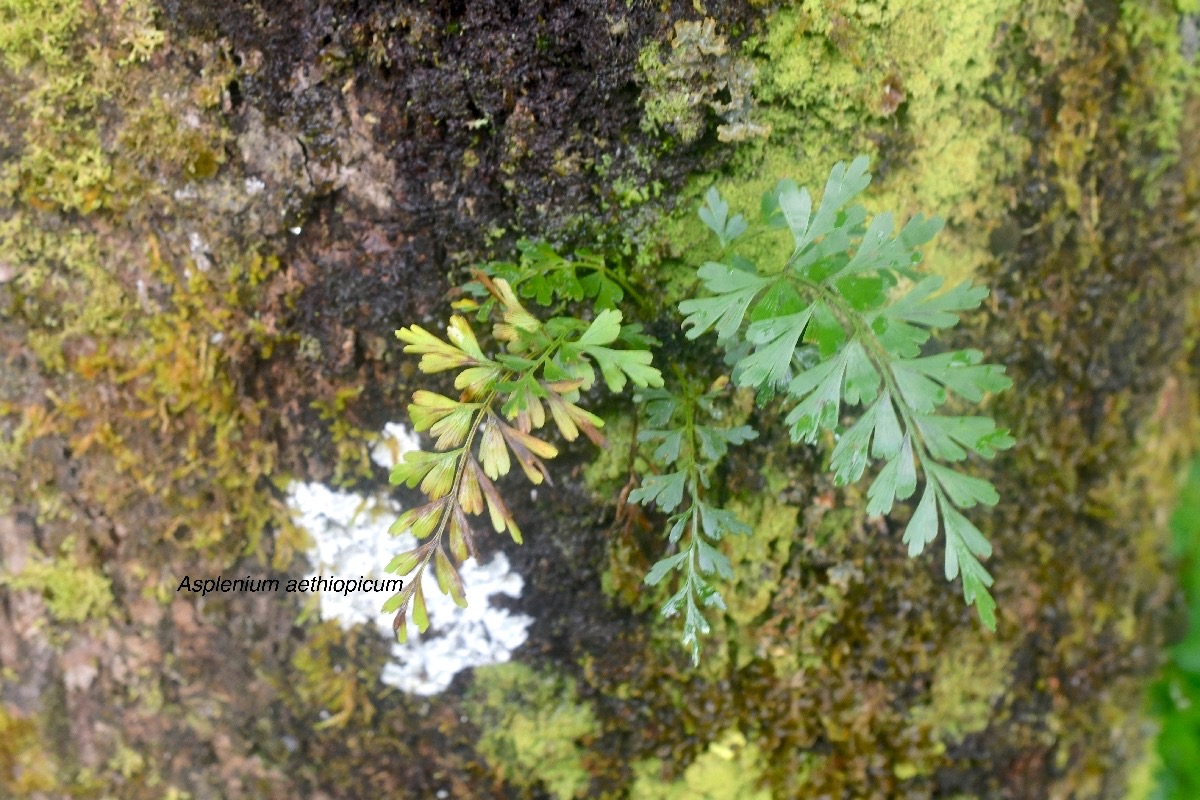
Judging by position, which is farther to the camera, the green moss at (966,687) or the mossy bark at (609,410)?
the green moss at (966,687)

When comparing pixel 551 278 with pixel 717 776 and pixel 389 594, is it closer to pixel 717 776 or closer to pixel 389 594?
pixel 389 594

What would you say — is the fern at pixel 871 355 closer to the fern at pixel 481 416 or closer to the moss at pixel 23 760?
the fern at pixel 481 416

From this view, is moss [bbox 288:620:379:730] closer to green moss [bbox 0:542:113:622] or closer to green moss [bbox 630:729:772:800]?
green moss [bbox 0:542:113:622]

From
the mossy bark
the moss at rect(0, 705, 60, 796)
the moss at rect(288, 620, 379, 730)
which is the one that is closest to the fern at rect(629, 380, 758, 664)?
the mossy bark

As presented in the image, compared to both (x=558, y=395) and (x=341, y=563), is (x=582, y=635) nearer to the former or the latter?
(x=341, y=563)

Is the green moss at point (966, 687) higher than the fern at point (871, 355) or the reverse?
the reverse

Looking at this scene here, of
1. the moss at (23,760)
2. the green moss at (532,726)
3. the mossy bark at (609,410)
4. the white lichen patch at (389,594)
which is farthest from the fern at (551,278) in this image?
the moss at (23,760)
